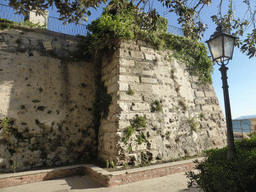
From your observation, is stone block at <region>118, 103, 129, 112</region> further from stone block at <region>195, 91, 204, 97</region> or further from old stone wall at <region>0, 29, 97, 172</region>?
stone block at <region>195, 91, 204, 97</region>

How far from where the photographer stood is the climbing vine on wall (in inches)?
190

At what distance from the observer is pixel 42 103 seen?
4.86 metres

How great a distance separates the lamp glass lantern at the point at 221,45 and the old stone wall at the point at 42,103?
371 centimetres

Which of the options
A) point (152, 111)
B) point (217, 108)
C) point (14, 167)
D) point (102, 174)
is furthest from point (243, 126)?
point (14, 167)

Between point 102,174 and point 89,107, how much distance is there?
242 centimetres

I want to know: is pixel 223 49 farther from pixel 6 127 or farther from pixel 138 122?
pixel 6 127

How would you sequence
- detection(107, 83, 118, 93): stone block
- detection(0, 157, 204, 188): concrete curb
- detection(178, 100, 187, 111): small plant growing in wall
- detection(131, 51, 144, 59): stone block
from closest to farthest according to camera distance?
detection(0, 157, 204, 188): concrete curb
detection(107, 83, 118, 93): stone block
detection(131, 51, 144, 59): stone block
detection(178, 100, 187, 111): small plant growing in wall

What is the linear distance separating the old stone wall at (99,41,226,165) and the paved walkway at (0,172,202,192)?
68 cm

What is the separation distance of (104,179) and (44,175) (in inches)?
60.1

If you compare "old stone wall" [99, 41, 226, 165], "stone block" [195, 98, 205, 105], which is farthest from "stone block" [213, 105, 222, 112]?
"stone block" [195, 98, 205, 105]

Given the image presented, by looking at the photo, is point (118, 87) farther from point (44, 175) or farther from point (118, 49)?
point (44, 175)

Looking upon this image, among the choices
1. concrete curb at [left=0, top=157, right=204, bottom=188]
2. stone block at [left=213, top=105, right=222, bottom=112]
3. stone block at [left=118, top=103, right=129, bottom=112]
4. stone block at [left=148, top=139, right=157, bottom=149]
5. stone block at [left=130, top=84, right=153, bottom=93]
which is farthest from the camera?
stone block at [left=213, top=105, right=222, bottom=112]

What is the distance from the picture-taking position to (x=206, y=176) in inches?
85.8

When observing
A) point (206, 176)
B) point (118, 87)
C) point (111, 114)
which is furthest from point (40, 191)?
point (206, 176)
